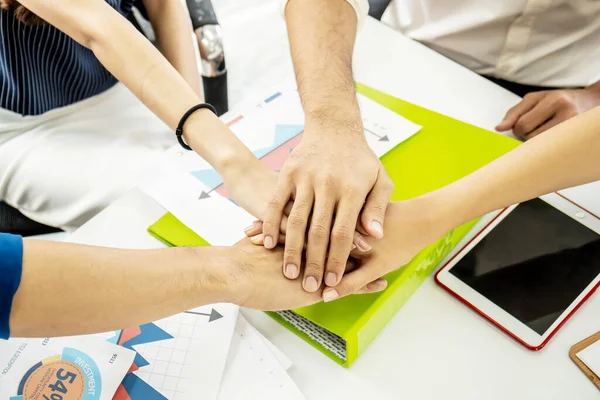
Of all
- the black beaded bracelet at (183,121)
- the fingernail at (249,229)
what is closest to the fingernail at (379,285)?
the fingernail at (249,229)

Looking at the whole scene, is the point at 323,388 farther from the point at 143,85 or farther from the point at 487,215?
the point at 143,85

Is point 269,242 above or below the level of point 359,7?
below

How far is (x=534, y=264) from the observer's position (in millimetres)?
867

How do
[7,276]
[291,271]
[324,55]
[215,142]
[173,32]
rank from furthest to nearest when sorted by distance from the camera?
[173,32] → [324,55] → [215,142] → [291,271] → [7,276]

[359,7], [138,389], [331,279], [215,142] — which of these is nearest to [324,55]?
[359,7]

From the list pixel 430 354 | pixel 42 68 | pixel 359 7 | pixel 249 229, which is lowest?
pixel 430 354

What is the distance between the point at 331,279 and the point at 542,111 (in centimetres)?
64

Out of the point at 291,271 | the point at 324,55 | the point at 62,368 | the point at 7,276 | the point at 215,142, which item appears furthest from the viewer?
the point at 324,55

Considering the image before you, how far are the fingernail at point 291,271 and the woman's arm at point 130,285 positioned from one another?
1 centimetres

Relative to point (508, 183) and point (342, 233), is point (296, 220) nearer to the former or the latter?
point (342, 233)

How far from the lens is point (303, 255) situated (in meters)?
0.89

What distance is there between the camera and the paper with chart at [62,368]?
710mm

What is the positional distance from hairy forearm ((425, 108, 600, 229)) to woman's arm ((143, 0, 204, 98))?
0.75 meters

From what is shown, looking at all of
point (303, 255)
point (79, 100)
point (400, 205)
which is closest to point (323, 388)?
point (303, 255)
